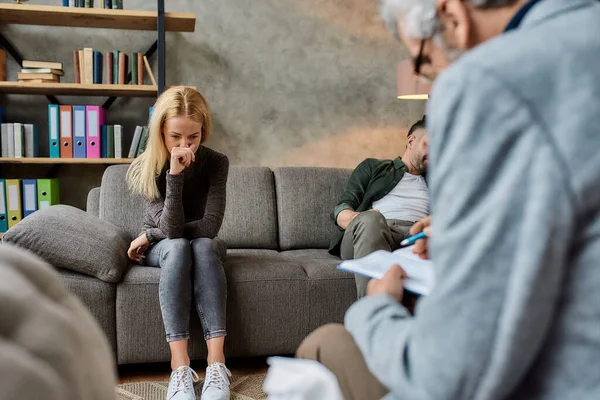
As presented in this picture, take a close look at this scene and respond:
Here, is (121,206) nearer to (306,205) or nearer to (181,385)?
(306,205)

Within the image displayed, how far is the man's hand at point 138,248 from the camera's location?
2.20 m

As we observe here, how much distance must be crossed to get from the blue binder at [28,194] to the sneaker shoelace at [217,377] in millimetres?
1706

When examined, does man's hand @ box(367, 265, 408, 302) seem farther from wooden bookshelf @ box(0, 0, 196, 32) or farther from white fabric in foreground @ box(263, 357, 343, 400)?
wooden bookshelf @ box(0, 0, 196, 32)

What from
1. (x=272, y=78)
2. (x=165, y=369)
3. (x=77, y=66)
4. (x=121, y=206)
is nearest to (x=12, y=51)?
(x=77, y=66)

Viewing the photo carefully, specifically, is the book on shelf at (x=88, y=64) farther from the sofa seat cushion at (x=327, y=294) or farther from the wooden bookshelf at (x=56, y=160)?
the sofa seat cushion at (x=327, y=294)

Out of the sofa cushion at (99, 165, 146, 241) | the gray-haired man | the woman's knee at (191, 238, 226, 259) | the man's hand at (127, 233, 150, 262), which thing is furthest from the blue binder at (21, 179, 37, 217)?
the gray-haired man

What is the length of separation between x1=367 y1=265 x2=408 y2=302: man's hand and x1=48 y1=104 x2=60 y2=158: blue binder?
2764mm

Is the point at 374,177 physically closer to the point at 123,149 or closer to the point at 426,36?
the point at 123,149

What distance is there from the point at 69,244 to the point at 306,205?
3.78 feet

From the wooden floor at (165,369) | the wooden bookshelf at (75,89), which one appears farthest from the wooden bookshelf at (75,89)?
the wooden floor at (165,369)

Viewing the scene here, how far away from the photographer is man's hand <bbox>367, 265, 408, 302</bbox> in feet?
2.35

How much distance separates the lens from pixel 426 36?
70 centimetres

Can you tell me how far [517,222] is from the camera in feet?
1.49

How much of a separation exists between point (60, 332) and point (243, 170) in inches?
101
